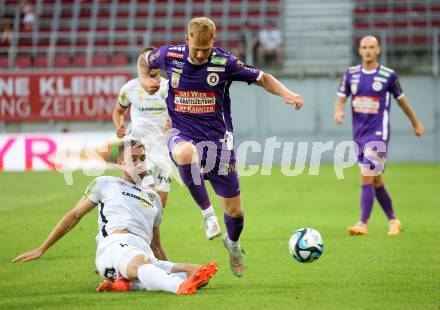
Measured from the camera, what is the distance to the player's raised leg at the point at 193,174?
801 cm

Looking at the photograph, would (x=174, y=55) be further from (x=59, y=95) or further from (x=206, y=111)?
(x=59, y=95)

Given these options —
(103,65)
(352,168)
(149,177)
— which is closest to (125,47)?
(103,65)

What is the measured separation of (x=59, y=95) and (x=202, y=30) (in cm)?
1957

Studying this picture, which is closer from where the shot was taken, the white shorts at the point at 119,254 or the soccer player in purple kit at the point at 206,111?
the white shorts at the point at 119,254

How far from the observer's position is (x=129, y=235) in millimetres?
7762

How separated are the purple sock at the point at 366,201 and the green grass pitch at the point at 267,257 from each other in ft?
1.05

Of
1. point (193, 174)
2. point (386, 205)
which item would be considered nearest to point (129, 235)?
point (193, 174)

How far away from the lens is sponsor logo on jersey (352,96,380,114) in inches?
489

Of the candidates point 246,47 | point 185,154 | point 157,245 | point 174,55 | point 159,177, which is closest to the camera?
point 185,154

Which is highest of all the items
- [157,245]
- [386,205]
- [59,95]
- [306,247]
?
[306,247]

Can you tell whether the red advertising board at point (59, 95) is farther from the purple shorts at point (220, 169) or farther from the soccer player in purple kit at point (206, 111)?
the purple shorts at point (220, 169)

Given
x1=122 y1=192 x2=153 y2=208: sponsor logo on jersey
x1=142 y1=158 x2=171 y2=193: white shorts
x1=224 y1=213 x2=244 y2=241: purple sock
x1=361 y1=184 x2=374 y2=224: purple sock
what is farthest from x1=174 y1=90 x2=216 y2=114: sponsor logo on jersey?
x1=361 y1=184 x2=374 y2=224: purple sock

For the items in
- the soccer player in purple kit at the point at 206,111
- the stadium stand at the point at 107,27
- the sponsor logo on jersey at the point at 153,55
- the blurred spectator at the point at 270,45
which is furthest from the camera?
the stadium stand at the point at 107,27

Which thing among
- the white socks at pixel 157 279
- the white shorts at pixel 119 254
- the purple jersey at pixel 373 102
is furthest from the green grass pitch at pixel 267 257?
Answer: the purple jersey at pixel 373 102
